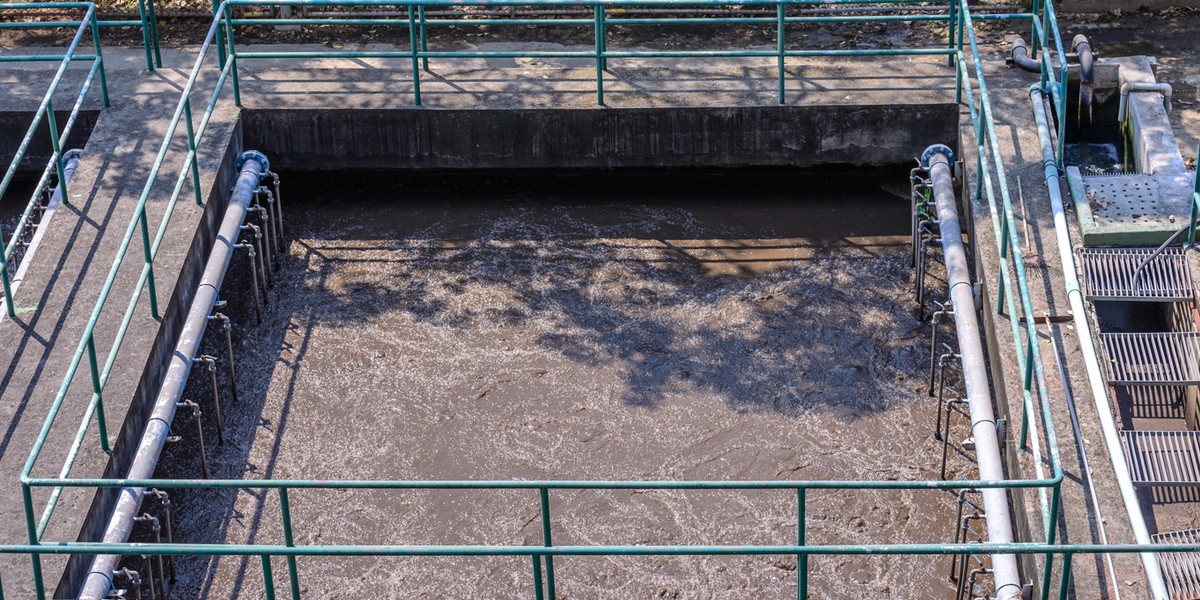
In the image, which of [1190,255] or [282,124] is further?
[282,124]

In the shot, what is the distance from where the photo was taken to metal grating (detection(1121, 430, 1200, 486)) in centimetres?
984

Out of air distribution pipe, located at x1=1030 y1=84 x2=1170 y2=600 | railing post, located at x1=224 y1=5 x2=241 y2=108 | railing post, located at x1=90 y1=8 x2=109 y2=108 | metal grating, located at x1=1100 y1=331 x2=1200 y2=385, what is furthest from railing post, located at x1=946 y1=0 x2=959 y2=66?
railing post, located at x1=90 y1=8 x2=109 y2=108

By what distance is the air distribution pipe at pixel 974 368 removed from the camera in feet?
30.2

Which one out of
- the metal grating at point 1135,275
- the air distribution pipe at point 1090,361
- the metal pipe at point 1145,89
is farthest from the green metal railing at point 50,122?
the metal pipe at point 1145,89

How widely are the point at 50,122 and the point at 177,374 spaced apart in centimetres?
267

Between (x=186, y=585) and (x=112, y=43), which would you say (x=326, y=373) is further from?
(x=112, y=43)

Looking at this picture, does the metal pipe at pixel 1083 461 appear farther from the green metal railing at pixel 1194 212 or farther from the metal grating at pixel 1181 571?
the green metal railing at pixel 1194 212

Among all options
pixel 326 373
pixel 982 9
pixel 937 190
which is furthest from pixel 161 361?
pixel 982 9

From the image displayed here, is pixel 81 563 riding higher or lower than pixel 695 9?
lower

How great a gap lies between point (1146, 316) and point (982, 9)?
16.3 feet

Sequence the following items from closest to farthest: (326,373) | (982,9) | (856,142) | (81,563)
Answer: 1. (81,563)
2. (326,373)
3. (856,142)
4. (982,9)

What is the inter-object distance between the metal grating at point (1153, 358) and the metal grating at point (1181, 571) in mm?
1524

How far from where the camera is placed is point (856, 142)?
556 inches

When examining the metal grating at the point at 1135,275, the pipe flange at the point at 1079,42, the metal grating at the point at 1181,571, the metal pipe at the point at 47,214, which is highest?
the pipe flange at the point at 1079,42
